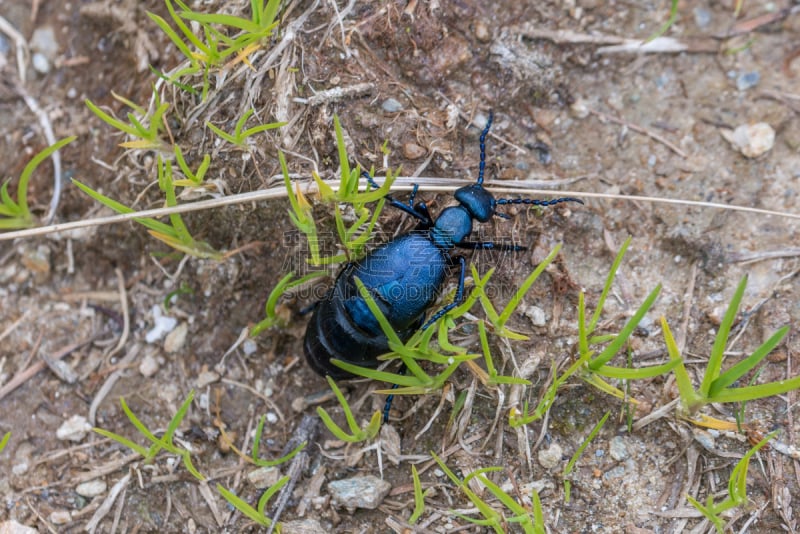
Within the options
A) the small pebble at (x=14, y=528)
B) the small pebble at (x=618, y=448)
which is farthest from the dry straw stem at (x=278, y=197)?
the small pebble at (x=14, y=528)

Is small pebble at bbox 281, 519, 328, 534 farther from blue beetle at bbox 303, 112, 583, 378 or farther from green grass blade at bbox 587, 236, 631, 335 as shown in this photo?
green grass blade at bbox 587, 236, 631, 335

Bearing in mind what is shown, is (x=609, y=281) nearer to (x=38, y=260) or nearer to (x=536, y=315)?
(x=536, y=315)

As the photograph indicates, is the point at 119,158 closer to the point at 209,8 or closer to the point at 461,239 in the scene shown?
the point at 209,8

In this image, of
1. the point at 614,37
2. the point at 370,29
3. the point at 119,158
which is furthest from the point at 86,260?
the point at 614,37

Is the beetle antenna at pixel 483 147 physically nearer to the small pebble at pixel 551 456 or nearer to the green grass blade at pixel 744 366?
the small pebble at pixel 551 456

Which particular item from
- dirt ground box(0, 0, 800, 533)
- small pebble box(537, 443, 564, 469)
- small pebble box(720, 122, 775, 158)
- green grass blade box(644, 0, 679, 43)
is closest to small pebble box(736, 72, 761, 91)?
dirt ground box(0, 0, 800, 533)
